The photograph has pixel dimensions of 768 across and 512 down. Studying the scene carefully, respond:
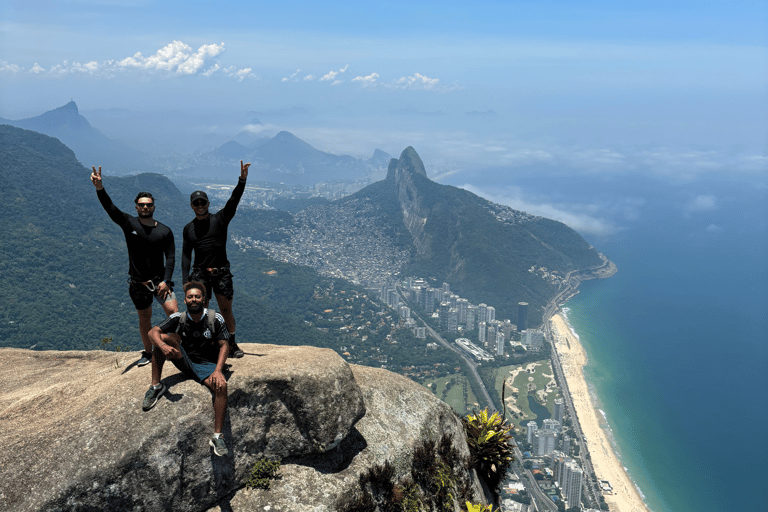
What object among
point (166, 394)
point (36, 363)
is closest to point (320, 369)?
point (166, 394)

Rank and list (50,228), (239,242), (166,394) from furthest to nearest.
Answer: (239,242)
(50,228)
(166,394)

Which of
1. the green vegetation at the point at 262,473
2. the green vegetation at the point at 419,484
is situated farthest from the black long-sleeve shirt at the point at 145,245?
the green vegetation at the point at 419,484

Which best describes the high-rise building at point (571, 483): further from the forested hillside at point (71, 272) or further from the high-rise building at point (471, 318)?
the high-rise building at point (471, 318)

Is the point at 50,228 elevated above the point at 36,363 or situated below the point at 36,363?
below

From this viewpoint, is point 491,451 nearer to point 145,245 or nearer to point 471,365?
point 145,245

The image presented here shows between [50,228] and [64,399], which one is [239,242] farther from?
[64,399]

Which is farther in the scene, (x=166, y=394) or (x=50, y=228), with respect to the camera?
(x=50, y=228)

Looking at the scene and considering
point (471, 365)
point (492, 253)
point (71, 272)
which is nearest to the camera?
point (71, 272)

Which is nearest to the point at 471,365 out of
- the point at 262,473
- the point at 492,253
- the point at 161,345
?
the point at 492,253
